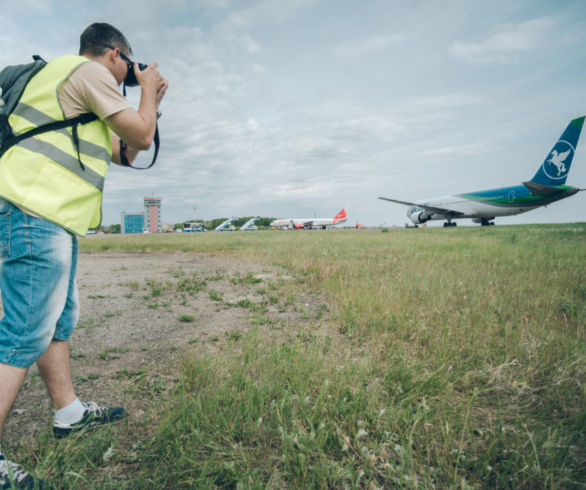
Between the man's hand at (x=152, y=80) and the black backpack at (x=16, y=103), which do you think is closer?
the black backpack at (x=16, y=103)

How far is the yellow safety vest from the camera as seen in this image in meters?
1.61

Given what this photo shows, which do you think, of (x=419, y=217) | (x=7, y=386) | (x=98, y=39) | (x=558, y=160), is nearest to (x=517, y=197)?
(x=558, y=160)

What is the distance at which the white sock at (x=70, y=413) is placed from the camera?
1.91 m

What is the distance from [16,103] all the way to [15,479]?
194cm

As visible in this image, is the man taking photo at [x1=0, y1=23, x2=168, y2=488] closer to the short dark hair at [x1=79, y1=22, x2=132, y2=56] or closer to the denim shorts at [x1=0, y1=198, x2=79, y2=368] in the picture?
the denim shorts at [x1=0, y1=198, x2=79, y2=368]

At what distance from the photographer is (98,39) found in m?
2.05

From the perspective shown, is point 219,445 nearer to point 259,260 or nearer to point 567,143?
point 259,260

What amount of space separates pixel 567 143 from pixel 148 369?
4030cm

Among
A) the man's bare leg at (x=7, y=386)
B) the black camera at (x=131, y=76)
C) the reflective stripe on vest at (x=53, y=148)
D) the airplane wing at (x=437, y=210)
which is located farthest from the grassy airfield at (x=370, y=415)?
the airplane wing at (x=437, y=210)

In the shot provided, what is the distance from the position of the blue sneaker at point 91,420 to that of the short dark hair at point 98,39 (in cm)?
240

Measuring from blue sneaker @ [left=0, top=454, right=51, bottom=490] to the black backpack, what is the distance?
1.58 meters

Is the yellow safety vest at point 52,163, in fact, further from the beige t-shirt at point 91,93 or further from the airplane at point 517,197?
the airplane at point 517,197

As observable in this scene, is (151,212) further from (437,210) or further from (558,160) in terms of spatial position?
(558,160)

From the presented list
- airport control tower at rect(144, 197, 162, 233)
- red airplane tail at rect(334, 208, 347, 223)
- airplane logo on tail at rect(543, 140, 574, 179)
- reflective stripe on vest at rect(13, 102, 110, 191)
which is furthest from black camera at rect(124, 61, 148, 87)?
airport control tower at rect(144, 197, 162, 233)
